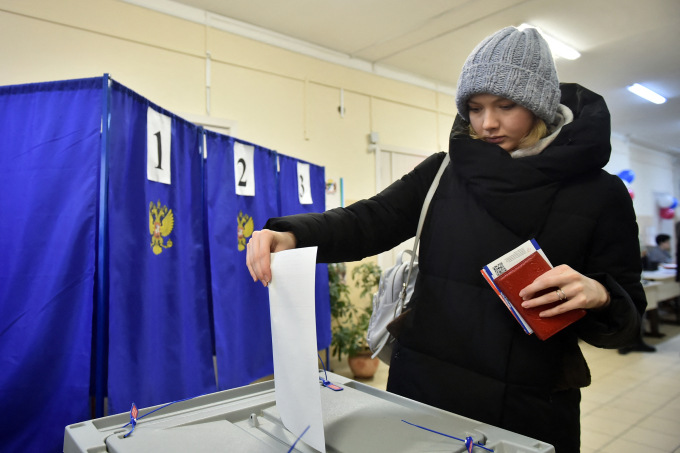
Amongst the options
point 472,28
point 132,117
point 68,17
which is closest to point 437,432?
point 132,117

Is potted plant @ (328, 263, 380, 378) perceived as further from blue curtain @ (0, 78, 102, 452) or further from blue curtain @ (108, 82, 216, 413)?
blue curtain @ (0, 78, 102, 452)

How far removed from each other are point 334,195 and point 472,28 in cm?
211

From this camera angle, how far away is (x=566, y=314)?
Answer: 0.72 m

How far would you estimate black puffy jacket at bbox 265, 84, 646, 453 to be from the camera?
84cm

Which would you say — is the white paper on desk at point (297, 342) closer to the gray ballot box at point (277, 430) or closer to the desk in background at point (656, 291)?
the gray ballot box at point (277, 430)

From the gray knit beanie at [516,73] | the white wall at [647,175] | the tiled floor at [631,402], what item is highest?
the white wall at [647,175]

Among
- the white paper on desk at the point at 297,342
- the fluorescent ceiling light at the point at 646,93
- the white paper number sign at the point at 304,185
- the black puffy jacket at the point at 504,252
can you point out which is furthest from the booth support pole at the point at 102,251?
the fluorescent ceiling light at the point at 646,93

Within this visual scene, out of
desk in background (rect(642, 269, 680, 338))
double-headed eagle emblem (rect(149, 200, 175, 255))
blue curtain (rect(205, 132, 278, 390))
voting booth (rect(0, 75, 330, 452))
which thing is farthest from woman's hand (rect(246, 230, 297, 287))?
desk in background (rect(642, 269, 680, 338))

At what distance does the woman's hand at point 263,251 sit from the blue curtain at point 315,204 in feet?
8.21

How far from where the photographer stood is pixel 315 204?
3.83 meters

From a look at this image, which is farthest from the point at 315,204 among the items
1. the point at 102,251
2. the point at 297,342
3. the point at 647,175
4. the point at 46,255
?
the point at 647,175

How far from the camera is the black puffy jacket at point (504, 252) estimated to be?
84cm

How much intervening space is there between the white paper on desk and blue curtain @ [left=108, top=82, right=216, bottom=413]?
133 centimetres

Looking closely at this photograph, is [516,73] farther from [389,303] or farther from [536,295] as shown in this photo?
[389,303]
